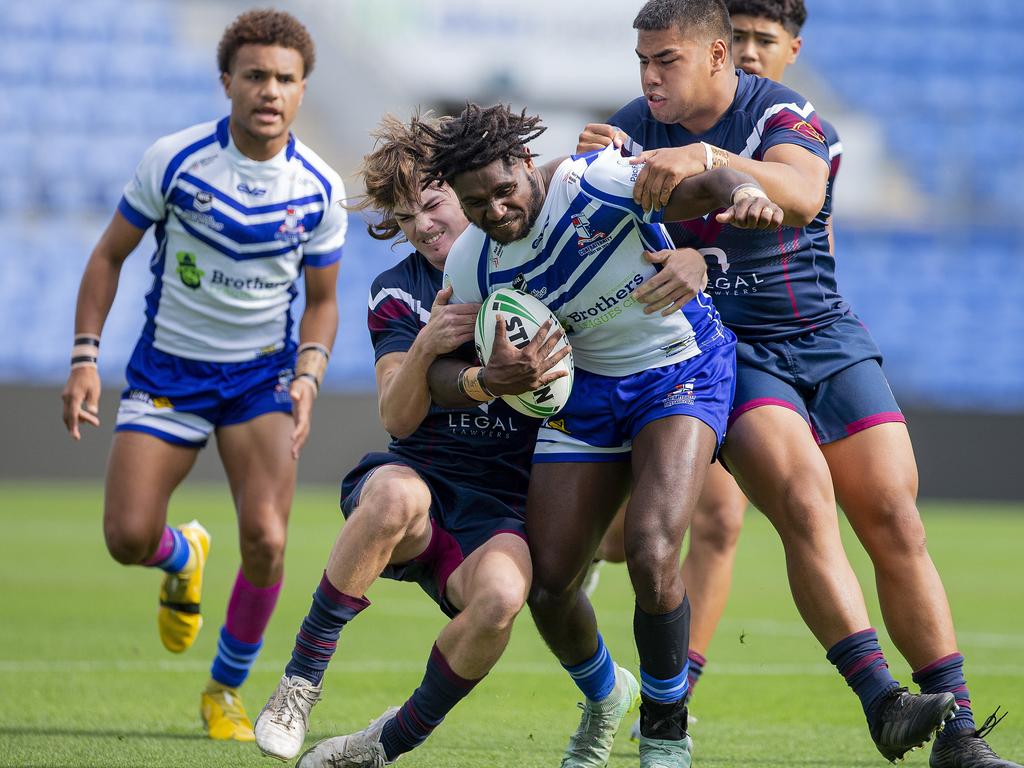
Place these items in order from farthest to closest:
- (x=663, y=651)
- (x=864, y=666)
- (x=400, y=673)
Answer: (x=400, y=673) → (x=864, y=666) → (x=663, y=651)

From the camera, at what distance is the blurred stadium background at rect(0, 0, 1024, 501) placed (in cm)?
1631

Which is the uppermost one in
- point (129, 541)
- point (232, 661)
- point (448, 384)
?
point (448, 384)

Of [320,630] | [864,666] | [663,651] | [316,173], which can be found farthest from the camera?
[316,173]

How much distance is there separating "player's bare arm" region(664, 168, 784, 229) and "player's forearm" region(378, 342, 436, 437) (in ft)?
2.83

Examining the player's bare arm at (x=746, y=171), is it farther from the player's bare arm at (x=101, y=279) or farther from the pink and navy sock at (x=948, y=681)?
the player's bare arm at (x=101, y=279)

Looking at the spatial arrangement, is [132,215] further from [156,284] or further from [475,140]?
[475,140]

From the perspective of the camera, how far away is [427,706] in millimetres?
4121

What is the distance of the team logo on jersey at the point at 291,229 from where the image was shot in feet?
19.2

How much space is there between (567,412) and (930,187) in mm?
16962

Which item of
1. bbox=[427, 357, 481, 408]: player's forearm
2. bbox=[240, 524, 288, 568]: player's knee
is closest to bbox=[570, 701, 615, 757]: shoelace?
bbox=[427, 357, 481, 408]: player's forearm

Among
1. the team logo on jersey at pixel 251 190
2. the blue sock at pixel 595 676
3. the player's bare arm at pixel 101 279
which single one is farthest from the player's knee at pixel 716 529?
the player's bare arm at pixel 101 279

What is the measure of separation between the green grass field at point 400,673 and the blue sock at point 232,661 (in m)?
0.22

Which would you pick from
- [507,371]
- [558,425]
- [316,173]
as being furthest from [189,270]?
[507,371]

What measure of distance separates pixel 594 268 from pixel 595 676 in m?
1.35
